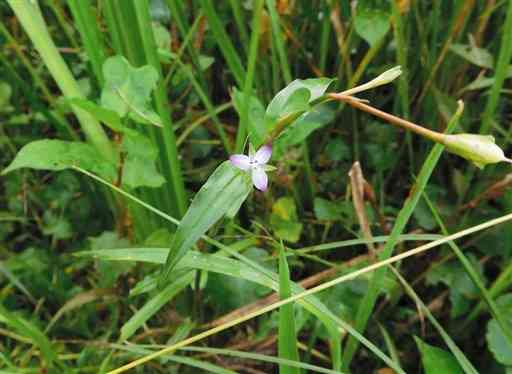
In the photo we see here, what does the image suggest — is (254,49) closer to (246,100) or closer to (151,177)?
(246,100)

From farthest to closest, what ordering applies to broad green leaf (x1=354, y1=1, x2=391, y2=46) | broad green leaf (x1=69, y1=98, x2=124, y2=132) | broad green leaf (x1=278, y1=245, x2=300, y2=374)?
1. broad green leaf (x1=354, y1=1, x2=391, y2=46)
2. broad green leaf (x1=69, y1=98, x2=124, y2=132)
3. broad green leaf (x1=278, y1=245, x2=300, y2=374)

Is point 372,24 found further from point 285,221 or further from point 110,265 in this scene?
point 110,265

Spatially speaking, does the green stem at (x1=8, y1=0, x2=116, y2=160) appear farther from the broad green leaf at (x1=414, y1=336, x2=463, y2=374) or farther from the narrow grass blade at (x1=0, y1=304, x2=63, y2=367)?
the broad green leaf at (x1=414, y1=336, x2=463, y2=374)

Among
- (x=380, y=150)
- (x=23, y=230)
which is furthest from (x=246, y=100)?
(x=23, y=230)

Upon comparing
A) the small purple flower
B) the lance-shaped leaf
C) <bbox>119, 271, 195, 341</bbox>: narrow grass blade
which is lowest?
<bbox>119, 271, 195, 341</bbox>: narrow grass blade

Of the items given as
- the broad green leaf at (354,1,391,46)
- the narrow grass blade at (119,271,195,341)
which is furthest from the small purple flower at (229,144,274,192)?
the broad green leaf at (354,1,391,46)

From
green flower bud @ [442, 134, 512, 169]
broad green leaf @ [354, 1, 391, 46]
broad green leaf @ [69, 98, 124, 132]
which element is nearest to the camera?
green flower bud @ [442, 134, 512, 169]

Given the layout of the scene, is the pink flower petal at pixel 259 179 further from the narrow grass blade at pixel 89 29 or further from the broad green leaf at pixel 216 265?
the narrow grass blade at pixel 89 29

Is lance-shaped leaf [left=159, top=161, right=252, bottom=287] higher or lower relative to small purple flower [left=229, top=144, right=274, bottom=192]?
lower

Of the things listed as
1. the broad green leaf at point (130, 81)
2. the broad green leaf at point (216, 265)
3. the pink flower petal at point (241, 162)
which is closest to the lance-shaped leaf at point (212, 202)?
the pink flower petal at point (241, 162)
